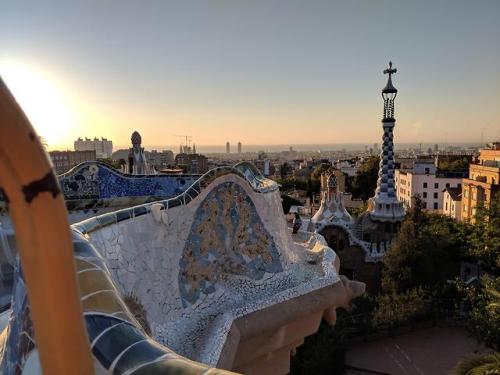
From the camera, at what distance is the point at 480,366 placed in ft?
13.6

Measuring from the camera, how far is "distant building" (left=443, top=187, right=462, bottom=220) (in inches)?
775

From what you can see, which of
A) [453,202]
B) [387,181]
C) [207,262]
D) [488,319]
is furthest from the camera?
[453,202]

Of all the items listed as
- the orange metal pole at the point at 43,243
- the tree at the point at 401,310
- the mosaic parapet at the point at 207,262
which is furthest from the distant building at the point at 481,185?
the orange metal pole at the point at 43,243

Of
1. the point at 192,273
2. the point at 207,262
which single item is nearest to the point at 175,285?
the point at 192,273

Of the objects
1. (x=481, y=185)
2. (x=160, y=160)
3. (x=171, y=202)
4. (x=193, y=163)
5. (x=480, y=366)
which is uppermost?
(x=171, y=202)

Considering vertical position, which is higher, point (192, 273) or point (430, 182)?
point (192, 273)

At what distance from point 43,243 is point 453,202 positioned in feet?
71.8

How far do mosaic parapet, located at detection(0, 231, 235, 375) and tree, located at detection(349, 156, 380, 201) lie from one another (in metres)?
26.1

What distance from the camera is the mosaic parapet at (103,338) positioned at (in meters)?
0.91

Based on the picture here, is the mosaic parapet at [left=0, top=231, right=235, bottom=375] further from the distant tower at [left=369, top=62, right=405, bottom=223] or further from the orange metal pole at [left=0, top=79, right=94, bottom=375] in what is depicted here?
the distant tower at [left=369, top=62, right=405, bottom=223]

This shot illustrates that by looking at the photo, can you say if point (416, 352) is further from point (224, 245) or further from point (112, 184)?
point (224, 245)

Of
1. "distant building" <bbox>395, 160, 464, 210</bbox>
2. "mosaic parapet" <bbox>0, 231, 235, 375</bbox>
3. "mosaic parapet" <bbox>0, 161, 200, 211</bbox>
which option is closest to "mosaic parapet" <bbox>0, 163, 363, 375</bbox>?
"mosaic parapet" <bbox>0, 231, 235, 375</bbox>

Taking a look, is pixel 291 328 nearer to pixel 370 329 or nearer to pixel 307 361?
pixel 307 361

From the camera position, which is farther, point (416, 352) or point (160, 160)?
point (160, 160)
